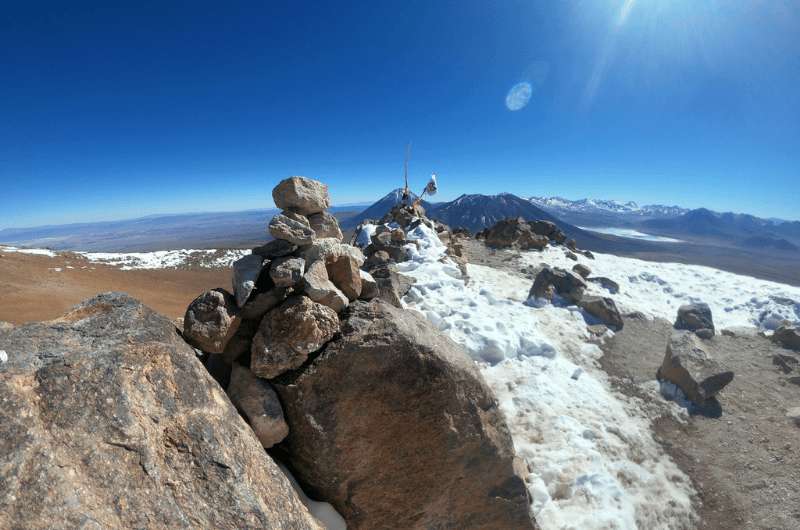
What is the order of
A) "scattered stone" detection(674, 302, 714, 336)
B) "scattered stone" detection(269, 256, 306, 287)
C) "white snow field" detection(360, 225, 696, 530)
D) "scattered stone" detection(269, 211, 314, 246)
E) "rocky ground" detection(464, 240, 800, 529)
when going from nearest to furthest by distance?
"scattered stone" detection(269, 256, 306, 287) < "scattered stone" detection(269, 211, 314, 246) < "white snow field" detection(360, 225, 696, 530) < "rocky ground" detection(464, 240, 800, 529) < "scattered stone" detection(674, 302, 714, 336)

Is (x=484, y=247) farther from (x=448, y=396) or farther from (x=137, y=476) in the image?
(x=137, y=476)

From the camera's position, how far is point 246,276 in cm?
584

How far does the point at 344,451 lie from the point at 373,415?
2.17ft

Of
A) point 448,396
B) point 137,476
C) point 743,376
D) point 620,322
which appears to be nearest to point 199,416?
point 137,476

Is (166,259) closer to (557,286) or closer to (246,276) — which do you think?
(557,286)

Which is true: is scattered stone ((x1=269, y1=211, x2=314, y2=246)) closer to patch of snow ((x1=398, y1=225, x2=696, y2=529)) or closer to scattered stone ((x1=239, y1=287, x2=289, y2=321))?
scattered stone ((x1=239, y1=287, x2=289, y2=321))

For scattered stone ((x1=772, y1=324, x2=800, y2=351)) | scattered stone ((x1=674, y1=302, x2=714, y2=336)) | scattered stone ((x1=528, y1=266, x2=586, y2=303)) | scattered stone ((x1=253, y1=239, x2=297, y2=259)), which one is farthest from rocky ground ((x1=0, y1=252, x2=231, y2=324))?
scattered stone ((x1=772, y1=324, x2=800, y2=351))

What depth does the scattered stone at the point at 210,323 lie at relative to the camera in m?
5.22

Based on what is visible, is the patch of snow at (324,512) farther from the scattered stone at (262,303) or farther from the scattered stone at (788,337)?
the scattered stone at (788,337)

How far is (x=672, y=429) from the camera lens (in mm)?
10336

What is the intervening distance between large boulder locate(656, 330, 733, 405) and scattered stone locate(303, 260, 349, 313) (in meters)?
12.4

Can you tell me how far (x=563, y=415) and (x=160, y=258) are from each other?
54.0 m

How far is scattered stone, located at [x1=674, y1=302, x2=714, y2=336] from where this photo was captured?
57.3 ft

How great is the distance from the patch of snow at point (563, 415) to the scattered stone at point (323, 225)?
647cm
